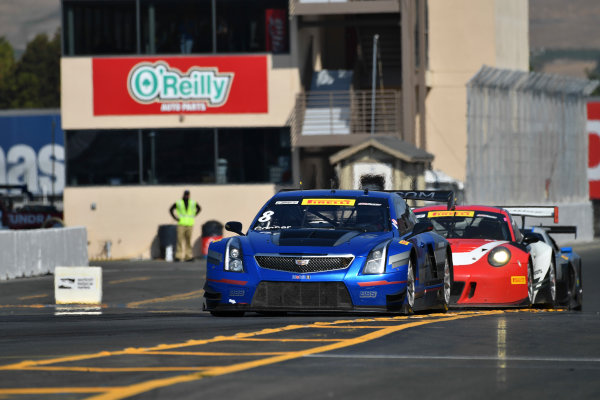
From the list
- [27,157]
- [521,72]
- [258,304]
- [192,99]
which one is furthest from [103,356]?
[27,157]

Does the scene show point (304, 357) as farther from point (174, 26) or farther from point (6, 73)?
point (6, 73)

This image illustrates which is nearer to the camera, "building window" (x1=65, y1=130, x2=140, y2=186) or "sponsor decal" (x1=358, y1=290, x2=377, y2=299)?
"sponsor decal" (x1=358, y1=290, x2=377, y2=299)

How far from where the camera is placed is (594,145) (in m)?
53.2

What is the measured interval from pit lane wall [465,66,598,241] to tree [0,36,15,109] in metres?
73.3

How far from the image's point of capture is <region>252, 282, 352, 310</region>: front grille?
12.7 meters

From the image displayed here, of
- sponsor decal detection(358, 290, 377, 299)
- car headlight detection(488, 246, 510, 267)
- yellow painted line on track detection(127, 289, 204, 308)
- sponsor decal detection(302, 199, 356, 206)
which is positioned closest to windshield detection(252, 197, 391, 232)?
sponsor decal detection(302, 199, 356, 206)

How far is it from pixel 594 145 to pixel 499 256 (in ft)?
126

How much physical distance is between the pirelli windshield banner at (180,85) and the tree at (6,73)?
8046cm

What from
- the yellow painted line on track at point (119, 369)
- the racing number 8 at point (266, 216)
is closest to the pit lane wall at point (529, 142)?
the racing number 8 at point (266, 216)

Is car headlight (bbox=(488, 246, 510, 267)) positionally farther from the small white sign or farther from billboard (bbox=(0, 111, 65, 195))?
billboard (bbox=(0, 111, 65, 195))

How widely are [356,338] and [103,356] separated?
218cm

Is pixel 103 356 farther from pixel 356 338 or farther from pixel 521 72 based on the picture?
pixel 521 72

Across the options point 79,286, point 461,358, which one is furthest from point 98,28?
point 461,358

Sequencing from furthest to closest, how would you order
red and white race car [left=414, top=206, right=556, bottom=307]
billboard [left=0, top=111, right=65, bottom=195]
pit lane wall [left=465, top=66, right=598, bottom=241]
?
1. billboard [left=0, top=111, right=65, bottom=195]
2. pit lane wall [left=465, top=66, right=598, bottom=241]
3. red and white race car [left=414, top=206, right=556, bottom=307]
